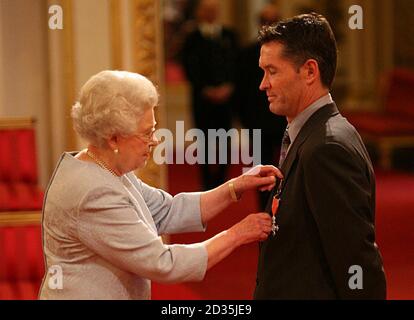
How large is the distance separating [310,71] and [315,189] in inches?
12.0

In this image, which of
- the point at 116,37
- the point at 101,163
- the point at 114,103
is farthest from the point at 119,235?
the point at 116,37

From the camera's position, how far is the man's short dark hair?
2.18m

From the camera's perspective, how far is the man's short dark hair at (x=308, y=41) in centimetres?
218

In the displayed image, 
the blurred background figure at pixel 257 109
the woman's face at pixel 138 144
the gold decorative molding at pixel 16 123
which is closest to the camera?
the woman's face at pixel 138 144

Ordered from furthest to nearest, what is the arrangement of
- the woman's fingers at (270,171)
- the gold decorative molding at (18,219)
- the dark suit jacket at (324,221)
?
the gold decorative molding at (18,219), the woman's fingers at (270,171), the dark suit jacket at (324,221)

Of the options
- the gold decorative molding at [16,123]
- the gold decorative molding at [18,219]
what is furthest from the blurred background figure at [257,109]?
the gold decorative molding at [18,219]

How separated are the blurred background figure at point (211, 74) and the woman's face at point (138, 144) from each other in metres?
4.06

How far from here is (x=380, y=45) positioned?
1000 centimetres

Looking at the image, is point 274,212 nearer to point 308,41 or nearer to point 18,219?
point 308,41

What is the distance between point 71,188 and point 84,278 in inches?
8.7

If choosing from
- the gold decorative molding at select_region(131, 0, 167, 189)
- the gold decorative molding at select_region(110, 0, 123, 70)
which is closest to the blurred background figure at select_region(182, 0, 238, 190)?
the gold decorative molding at select_region(131, 0, 167, 189)

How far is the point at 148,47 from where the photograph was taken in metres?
5.10

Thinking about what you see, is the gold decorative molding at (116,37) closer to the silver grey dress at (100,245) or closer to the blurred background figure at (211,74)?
the blurred background figure at (211,74)

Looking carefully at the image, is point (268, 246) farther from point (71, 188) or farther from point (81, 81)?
point (81, 81)
